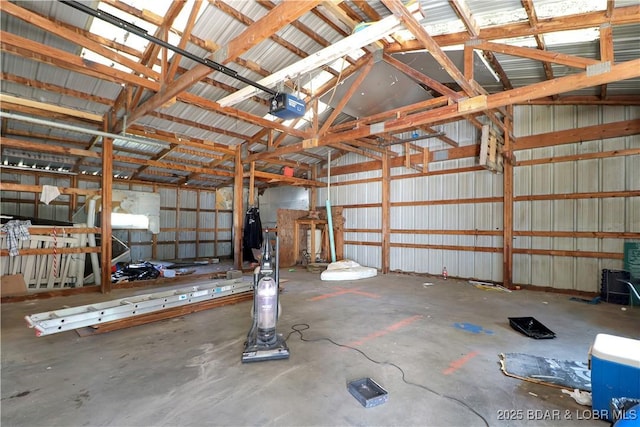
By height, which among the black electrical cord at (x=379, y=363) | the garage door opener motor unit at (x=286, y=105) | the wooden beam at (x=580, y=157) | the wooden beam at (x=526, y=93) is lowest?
the black electrical cord at (x=379, y=363)

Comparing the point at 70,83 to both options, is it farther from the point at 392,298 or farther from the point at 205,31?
the point at 392,298

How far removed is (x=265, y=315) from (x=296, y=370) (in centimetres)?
61

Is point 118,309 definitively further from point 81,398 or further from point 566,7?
point 566,7

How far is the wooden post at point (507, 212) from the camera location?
6629 mm

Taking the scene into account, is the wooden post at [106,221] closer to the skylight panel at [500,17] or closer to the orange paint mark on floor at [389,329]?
the orange paint mark on floor at [389,329]

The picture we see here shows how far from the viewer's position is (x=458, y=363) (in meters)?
2.95

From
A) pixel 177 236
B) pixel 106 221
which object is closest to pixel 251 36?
pixel 106 221

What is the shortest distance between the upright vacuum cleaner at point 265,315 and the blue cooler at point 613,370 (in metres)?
2.51

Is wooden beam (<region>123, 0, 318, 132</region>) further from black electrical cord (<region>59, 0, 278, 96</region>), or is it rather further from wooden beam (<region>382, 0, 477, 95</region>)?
wooden beam (<region>382, 0, 477, 95</region>)

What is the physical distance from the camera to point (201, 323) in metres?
4.03

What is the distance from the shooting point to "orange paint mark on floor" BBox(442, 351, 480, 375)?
2.79 metres

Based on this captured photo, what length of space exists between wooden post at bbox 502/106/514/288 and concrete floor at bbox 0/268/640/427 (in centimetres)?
192

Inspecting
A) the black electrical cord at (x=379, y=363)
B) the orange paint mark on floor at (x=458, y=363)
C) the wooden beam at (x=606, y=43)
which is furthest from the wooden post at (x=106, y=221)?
the wooden beam at (x=606, y=43)

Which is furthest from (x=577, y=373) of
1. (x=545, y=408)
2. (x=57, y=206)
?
(x=57, y=206)
